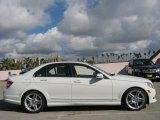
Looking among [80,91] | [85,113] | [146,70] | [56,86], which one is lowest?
[85,113]

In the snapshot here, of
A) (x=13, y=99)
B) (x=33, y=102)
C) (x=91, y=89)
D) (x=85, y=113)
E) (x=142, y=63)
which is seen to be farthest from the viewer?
(x=142, y=63)

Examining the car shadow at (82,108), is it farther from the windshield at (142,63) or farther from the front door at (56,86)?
the windshield at (142,63)

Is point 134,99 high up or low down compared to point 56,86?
down

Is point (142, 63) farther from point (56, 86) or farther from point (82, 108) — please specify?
point (56, 86)

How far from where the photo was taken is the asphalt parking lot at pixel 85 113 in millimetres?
10359

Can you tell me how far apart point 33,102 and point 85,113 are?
159 centimetres

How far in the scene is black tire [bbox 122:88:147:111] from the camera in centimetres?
1140

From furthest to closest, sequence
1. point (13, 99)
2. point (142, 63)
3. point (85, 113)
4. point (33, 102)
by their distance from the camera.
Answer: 1. point (142, 63)
2. point (13, 99)
3. point (33, 102)
4. point (85, 113)

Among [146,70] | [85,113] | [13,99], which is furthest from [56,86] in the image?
[146,70]

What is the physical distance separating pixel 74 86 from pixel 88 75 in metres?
0.55

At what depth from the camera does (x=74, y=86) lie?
11391 mm

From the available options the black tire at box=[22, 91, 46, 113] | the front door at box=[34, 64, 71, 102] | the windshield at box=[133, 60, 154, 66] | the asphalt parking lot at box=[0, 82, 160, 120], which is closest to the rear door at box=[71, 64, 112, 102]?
the front door at box=[34, 64, 71, 102]

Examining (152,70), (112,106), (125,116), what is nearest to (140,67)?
(152,70)

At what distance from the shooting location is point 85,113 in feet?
36.5
